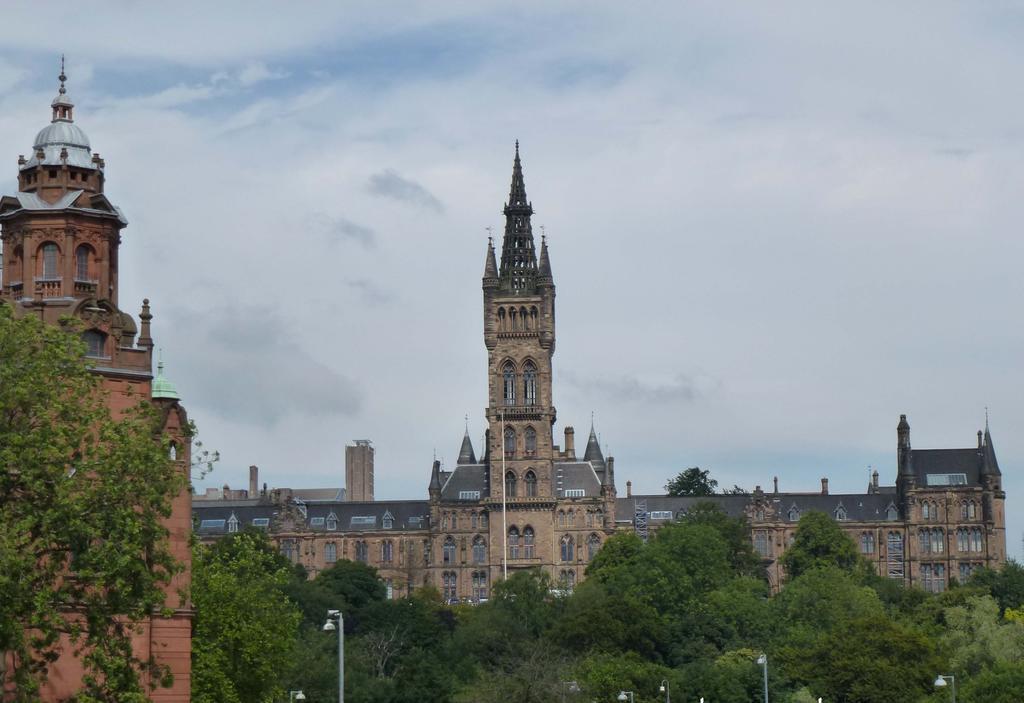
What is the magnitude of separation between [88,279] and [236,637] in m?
20.8

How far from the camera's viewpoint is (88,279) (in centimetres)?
8188

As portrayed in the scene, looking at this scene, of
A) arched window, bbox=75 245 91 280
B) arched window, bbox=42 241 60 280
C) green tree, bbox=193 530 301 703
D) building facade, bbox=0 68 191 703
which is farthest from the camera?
green tree, bbox=193 530 301 703

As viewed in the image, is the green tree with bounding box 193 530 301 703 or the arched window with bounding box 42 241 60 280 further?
the green tree with bounding box 193 530 301 703

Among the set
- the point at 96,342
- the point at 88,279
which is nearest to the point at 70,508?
the point at 96,342

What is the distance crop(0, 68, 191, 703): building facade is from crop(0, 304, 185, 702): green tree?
1425 centimetres

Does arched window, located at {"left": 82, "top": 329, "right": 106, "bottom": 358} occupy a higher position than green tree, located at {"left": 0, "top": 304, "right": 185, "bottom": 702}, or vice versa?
arched window, located at {"left": 82, "top": 329, "right": 106, "bottom": 358}

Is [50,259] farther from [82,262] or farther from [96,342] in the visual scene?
[96,342]

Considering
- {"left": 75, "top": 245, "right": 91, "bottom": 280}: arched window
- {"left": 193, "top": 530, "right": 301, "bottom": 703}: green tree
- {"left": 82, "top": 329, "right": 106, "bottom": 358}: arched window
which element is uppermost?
{"left": 75, "top": 245, "right": 91, "bottom": 280}: arched window

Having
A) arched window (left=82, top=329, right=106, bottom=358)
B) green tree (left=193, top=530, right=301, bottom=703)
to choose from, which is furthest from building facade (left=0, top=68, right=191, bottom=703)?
green tree (left=193, top=530, right=301, bottom=703)

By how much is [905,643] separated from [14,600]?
297 feet

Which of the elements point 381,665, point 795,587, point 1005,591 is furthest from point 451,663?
point 1005,591

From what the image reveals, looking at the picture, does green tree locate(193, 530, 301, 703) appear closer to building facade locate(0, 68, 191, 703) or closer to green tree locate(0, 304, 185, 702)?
building facade locate(0, 68, 191, 703)

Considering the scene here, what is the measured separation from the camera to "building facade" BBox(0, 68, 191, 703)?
78.1 m

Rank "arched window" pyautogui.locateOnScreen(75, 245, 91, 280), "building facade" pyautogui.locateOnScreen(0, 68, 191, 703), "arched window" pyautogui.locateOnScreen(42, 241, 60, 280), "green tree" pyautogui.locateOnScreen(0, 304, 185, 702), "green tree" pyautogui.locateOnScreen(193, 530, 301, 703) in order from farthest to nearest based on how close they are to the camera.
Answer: "green tree" pyautogui.locateOnScreen(193, 530, 301, 703)
"arched window" pyautogui.locateOnScreen(75, 245, 91, 280)
"arched window" pyautogui.locateOnScreen(42, 241, 60, 280)
"building facade" pyautogui.locateOnScreen(0, 68, 191, 703)
"green tree" pyautogui.locateOnScreen(0, 304, 185, 702)
